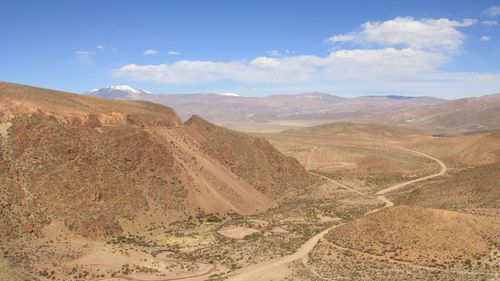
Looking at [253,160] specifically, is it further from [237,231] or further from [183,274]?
[183,274]

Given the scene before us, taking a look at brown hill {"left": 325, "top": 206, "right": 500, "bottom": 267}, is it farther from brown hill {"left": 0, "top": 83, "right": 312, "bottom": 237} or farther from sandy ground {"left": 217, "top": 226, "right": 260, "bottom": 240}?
brown hill {"left": 0, "top": 83, "right": 312, "bottom": 237}

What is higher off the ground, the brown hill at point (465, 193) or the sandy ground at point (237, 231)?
the brown hill at point (465, 193)

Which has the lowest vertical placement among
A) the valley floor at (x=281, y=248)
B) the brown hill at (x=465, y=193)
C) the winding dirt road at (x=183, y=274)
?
the winding dirt road at (x=183, y=274)

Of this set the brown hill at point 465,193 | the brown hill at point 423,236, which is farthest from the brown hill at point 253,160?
the brown hill at point 423,236

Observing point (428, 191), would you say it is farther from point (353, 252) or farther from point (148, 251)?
point (148, 251)

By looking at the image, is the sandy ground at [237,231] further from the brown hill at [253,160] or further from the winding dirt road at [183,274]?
the brown hill at [253,160]

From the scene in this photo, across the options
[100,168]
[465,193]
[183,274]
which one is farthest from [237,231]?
[465,193]

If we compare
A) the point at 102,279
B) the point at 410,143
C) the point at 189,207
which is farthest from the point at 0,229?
the point at 410,143

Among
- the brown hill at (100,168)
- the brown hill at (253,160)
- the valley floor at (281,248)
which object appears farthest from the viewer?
the brown hill at (253,160)
